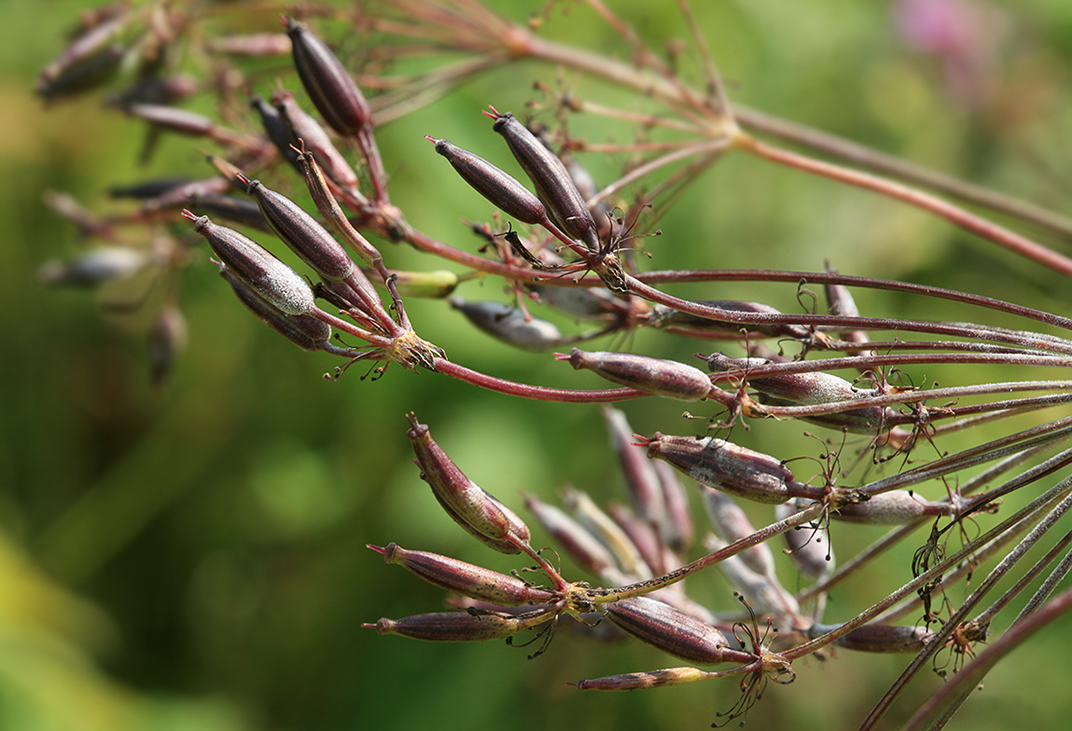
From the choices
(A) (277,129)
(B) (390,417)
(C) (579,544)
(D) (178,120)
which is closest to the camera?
(A) (277,129)

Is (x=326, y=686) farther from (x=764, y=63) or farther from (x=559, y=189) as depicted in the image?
(x=764, y=63)

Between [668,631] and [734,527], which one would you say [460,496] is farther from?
[734,527]

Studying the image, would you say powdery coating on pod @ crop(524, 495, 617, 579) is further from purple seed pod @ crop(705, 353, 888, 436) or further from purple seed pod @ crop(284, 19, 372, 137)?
purple seed pod @ crop(284, 19, 372, 137)

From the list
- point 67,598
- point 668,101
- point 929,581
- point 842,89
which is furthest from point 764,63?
point 67,598

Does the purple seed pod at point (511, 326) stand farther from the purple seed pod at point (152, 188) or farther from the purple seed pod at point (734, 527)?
the purple seed pod at point (152, 188)

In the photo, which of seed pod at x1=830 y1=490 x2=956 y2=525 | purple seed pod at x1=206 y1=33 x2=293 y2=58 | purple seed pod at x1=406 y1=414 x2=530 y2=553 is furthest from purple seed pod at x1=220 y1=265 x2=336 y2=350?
purple seed pod at x1=206 y1=33 x2=293 y2=58

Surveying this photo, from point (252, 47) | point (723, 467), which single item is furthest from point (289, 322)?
point (252, 47)
